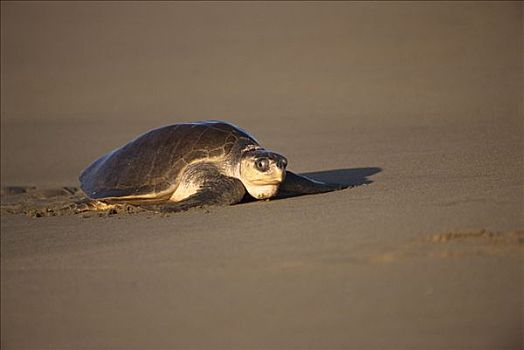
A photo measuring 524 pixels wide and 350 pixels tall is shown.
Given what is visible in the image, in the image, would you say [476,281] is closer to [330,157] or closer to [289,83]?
[330,157]

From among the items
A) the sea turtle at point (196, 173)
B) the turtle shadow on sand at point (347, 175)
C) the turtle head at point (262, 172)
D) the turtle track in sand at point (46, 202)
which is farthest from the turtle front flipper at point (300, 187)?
the turtle track in sand at point (46, 202)

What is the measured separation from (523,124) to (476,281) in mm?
6206

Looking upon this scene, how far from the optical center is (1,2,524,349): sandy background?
12.4 feet

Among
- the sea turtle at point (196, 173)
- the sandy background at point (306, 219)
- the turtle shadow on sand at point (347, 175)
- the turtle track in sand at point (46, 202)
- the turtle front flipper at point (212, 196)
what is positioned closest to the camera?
the sandy background at point (306, 219)

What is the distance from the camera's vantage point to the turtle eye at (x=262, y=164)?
20.7 feet

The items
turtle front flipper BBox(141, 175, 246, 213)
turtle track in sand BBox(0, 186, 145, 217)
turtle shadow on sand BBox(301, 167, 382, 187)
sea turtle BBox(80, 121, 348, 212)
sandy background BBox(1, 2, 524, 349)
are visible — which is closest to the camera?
sandy background BBox(1, 2, 524, 349)

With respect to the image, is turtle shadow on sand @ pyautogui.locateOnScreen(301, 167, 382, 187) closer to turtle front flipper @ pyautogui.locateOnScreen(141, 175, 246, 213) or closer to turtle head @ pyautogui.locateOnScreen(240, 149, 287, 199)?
turtle head @ pyautogui.locateOnScreen(240, 149, 287, 199)

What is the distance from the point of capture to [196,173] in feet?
22.2

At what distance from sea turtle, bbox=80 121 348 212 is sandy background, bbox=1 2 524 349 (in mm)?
269

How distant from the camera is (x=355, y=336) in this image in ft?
11.7

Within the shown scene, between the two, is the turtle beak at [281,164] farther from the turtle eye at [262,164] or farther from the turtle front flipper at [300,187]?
the turtle front flipper at [300,187]

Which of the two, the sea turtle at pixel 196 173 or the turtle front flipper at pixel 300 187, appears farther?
the turtle front flipper at pixel 300 187

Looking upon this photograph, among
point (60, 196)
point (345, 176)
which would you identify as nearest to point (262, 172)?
point (345, 176)

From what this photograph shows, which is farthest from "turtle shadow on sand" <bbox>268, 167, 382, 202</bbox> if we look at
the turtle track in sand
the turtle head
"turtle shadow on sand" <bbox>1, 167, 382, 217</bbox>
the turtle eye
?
the turtle track in sand
